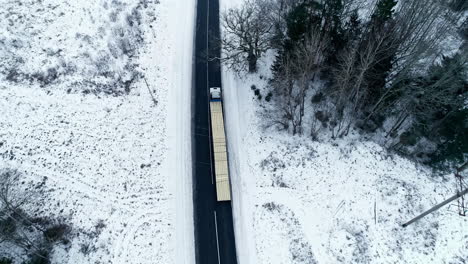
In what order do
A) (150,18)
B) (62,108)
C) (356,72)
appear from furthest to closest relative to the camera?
(150,18) → (62,108) → (356,72)

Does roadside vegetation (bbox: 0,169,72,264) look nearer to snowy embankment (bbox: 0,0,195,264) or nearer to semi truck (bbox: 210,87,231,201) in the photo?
snowy embankment (bbox: 0,0,195,264)

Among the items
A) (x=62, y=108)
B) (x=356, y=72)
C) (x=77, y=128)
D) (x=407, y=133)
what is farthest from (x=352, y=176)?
(x=62, y=108)

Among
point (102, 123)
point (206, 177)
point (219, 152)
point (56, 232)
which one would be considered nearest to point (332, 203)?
point (219, 152)

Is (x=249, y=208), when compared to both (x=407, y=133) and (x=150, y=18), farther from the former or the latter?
(x=150, y=18)

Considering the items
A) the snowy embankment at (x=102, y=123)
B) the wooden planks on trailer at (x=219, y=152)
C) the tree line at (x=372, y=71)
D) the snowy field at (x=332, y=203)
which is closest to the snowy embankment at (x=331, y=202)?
the snowy field at (x=332, y=203)

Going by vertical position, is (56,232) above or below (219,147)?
below

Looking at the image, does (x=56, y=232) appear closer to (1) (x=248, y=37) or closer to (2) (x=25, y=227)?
(2) (x=25, y=227)

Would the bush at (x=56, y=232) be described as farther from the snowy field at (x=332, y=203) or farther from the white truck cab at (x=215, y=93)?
the white truck cab at (x=215, y=93)
